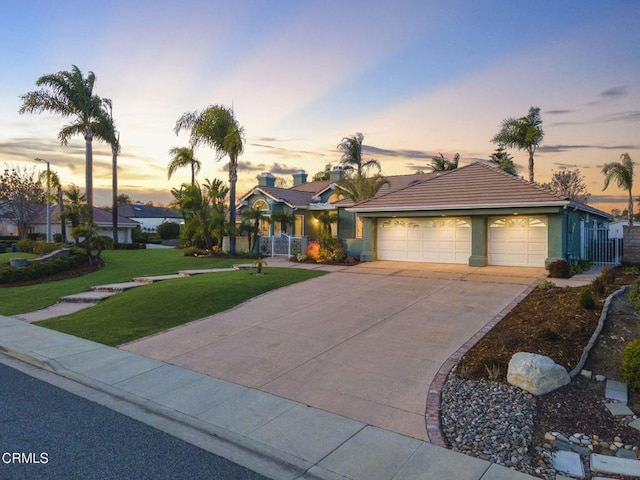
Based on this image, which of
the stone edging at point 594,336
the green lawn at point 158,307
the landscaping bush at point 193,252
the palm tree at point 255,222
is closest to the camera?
the stone edging at point 594,336

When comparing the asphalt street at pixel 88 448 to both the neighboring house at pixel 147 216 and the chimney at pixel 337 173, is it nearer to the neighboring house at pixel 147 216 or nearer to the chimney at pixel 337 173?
the chimney at pixel 337 173

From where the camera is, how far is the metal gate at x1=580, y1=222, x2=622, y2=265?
19.9 meters

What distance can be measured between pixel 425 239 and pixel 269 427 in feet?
55.5

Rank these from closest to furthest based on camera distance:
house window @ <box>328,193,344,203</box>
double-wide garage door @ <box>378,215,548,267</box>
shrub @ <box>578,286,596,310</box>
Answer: shrub @ <box>578,286,596,310</box>
double-wide garage door @ <box>378,215,548,267</box>
house window @ <box>328,193,344,203</box>

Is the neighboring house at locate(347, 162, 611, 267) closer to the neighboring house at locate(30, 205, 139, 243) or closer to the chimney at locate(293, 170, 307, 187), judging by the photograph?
the chimney at locate(293, 170, 307, 187)

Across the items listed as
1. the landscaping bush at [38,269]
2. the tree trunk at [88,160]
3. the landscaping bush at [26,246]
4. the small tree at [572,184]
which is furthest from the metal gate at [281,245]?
the small tree at [572,184]

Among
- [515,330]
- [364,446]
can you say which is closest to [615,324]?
[515,330]

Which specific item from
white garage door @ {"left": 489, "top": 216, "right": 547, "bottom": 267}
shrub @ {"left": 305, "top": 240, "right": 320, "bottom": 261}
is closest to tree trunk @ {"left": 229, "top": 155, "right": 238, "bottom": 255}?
shrub @ {"left": 305, "top": 240, "right": 320, "bottom": 261}

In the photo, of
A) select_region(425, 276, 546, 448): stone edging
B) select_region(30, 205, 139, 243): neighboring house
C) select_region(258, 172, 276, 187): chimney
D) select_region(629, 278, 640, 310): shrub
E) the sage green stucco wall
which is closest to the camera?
select_region(425, 276, 546, 448): stone edging

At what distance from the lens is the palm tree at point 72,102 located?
31453 millimetres

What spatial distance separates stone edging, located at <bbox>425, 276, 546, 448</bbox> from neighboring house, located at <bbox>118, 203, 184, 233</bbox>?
6481 cm

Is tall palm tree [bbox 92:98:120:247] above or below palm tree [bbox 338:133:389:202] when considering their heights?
above

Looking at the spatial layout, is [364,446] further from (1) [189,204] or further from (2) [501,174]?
(1) [189,204]

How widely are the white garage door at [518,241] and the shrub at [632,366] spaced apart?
1296 cm
